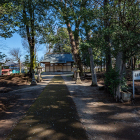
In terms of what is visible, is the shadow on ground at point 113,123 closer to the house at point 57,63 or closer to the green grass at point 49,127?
the green grass at point 49,127

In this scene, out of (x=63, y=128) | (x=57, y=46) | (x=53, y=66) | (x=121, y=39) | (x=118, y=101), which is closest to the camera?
(x=63, y=128)

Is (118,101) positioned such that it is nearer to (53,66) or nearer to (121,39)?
(121,39)

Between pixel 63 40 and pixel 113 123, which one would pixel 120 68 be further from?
pixel 63 40

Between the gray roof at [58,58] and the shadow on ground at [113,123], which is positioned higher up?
A: the gray roof at [58,58]

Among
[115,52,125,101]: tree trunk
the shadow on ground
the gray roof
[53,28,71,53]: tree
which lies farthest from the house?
the shadow on ground

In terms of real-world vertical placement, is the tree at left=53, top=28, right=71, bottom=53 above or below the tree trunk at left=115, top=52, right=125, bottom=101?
above

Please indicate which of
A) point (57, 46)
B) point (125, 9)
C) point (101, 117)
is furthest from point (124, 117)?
point (57, 46)

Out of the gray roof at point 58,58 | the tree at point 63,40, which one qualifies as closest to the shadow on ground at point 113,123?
the tree at point 63,40

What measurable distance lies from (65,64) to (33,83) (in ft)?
66.2

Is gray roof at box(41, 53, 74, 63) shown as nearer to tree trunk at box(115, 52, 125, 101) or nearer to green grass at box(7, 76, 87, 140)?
tree trunk at box(115, 52, 125, 101)

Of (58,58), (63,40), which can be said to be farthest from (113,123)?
(63,40)

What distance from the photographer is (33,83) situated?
985 cm

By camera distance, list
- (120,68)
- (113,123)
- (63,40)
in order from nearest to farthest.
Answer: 1. (113,123)
2. (120,68)
3. (63,40)

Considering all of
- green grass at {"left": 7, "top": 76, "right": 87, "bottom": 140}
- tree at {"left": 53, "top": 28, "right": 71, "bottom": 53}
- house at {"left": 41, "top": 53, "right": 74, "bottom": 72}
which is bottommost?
green grass at {"left": 7, "top": 76, "right": 87, "bottom": 140}
